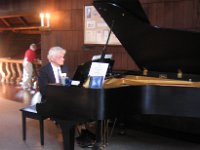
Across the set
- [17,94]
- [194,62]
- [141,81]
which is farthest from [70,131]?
[17,94]

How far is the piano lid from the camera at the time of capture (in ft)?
10.1

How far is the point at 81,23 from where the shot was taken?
641 cm

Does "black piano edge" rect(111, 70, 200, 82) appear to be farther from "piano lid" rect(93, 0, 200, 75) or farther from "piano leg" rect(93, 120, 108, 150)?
"piano leg" rect(93, 120, 108, 150)

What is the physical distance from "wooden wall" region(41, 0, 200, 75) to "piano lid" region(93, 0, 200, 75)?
158 cm

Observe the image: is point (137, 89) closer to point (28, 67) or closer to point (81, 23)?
point (81, 23)

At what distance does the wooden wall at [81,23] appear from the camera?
4.98m

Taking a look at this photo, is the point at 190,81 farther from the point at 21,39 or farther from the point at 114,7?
the point at 21,39

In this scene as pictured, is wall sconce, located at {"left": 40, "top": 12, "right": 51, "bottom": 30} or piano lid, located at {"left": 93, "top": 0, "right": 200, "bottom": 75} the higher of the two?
wall sconce, located at {"left": 40, "top": 12, "right": 51, "bottom": 30}

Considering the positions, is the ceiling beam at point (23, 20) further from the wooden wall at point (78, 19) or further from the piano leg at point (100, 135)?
the piano leg at point (100, 135)

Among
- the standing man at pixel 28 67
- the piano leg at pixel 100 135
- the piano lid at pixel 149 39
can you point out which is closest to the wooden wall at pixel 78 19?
the standing man at pixel 28 67

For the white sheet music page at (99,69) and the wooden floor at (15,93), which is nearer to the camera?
the white sheet music page at (99,69)

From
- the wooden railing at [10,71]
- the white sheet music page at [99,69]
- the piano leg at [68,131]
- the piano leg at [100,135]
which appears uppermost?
the white sheet music page at [99,69]

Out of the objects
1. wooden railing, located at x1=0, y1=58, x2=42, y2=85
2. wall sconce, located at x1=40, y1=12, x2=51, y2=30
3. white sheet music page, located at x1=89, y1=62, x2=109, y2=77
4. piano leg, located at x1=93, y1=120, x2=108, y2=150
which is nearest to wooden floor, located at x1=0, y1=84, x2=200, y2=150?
piano leg, located at x1=93, y1=120, x2=108, y2=150

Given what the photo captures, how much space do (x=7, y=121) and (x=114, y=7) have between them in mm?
2784
